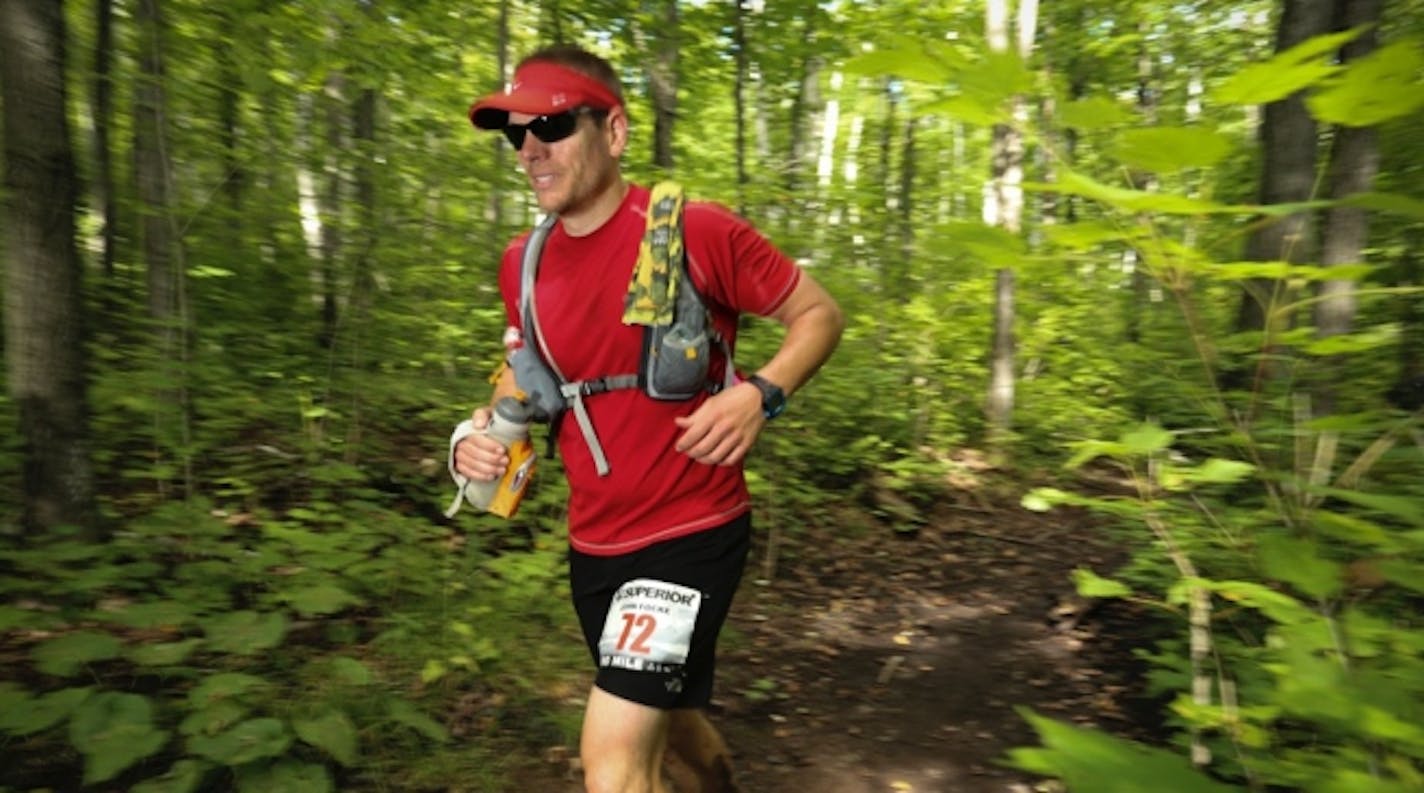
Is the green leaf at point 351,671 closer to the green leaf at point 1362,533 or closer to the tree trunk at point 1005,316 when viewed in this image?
the green leaf at point 1362,533

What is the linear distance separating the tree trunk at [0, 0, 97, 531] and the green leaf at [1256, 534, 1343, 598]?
4.33 meters

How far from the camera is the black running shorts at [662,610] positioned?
2.36 meters

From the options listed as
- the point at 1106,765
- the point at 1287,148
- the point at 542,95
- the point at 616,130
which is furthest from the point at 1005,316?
the point at 1106,765

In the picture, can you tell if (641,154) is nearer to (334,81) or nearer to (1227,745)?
(334,81)

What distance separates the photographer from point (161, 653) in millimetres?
2865

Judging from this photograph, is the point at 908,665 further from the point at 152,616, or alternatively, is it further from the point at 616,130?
the point at 152,616

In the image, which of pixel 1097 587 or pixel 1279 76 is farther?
pixel 1097 587

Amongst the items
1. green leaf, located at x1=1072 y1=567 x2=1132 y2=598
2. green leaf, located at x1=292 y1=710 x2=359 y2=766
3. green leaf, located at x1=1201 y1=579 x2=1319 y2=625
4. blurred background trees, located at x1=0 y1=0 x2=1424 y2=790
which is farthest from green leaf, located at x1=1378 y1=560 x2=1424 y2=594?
green leaf, located at x1=292 y1=710 x2=359 y2=766

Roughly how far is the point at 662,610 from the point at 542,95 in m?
1.60

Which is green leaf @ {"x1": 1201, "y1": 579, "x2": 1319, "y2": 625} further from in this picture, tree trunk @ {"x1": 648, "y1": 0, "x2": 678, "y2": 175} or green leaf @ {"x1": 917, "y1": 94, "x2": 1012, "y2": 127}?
tree trunk @ {"x1": 648, "y1": 0, "x2": 678, "y2": 175}

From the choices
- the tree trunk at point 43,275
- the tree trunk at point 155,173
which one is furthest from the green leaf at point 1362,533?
the tree trunk at point 155,173

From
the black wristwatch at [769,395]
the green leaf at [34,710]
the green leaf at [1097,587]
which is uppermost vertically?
the black wristwatch at [769,395]

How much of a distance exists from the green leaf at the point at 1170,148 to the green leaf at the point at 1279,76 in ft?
0.17

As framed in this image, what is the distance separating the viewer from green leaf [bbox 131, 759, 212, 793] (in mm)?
2693
